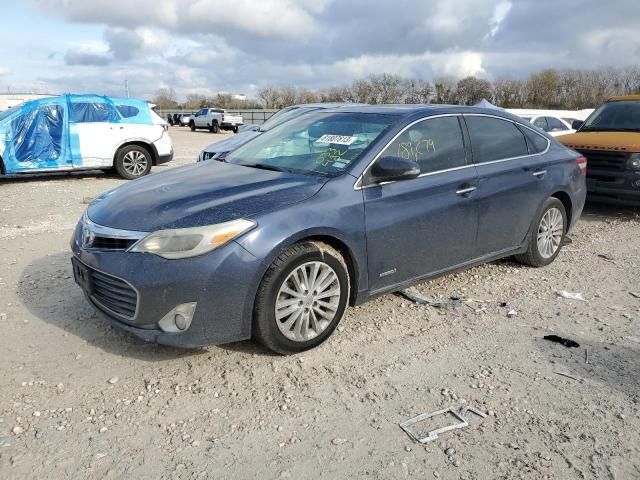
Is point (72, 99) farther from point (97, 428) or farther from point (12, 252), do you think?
point (97, 428)

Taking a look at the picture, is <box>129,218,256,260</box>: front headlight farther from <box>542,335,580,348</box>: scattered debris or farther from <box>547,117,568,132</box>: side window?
<box>547,117,568,132</box>: side window

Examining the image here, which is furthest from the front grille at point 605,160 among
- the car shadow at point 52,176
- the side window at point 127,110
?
the car shadow at point 52,176

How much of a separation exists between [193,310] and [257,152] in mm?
1887

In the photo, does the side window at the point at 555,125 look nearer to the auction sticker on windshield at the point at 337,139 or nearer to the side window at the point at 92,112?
the side window at the point at 92,112

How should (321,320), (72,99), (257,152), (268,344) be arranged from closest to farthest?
1. (268,344)
2. (321,320)
3. (257,152)
4. (72,99)

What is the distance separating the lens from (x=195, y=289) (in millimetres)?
3016

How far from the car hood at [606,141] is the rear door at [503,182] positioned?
10.6ft

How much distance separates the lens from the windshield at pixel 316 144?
12.6 feet

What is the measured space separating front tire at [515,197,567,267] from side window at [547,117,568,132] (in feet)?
34.8

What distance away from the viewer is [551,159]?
515cm

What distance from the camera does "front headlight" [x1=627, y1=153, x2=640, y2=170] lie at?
7.26 meters

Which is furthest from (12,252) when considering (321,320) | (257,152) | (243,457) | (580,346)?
(580,346)

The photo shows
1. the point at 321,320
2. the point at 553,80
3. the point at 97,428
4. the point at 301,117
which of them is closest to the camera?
the point at 97,428

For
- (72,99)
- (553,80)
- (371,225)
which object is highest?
(553,80)
